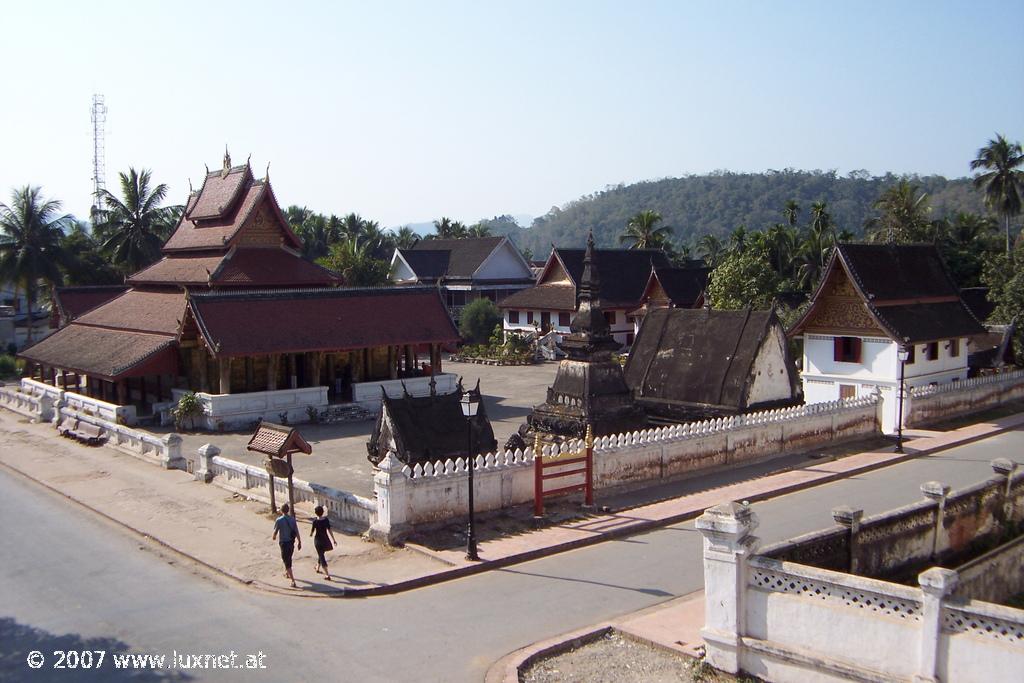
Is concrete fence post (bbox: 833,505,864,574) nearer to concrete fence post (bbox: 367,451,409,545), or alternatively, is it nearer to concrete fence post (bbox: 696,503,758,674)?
concrete fence post (bbox: 696,503,758,674)

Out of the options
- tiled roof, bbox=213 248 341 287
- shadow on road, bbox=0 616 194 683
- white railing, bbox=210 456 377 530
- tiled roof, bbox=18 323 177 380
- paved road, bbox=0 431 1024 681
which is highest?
tiled roof, bbox=213 248 341 287

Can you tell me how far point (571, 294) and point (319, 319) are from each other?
22.9 meters

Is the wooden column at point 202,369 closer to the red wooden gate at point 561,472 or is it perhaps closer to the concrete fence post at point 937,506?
the red wooden gate at point 561,472

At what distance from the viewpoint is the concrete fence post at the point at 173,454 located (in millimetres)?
22703

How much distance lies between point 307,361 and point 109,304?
35.6 ft

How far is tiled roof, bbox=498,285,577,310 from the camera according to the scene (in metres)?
52.7

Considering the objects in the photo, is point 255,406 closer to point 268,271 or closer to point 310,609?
point 268,271

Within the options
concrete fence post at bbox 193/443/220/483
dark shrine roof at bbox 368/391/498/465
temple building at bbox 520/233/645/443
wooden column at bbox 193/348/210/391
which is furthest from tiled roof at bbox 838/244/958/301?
wooden column at bbox 193/348/210/391

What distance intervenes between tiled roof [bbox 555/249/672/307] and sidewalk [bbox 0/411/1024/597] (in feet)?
92.1

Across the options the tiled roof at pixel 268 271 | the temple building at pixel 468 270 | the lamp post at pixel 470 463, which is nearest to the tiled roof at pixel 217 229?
the tiled roof at pixel 268 271

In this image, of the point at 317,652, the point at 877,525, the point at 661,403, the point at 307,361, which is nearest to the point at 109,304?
the point at 307,361

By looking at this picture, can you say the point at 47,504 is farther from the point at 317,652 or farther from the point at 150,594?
the point at 317,652

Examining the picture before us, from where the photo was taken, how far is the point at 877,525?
39.5 feet

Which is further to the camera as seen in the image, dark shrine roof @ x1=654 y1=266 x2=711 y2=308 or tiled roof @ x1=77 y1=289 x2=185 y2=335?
dark shrine roof @ x1=654 y1=266 x2=711 y2=308
